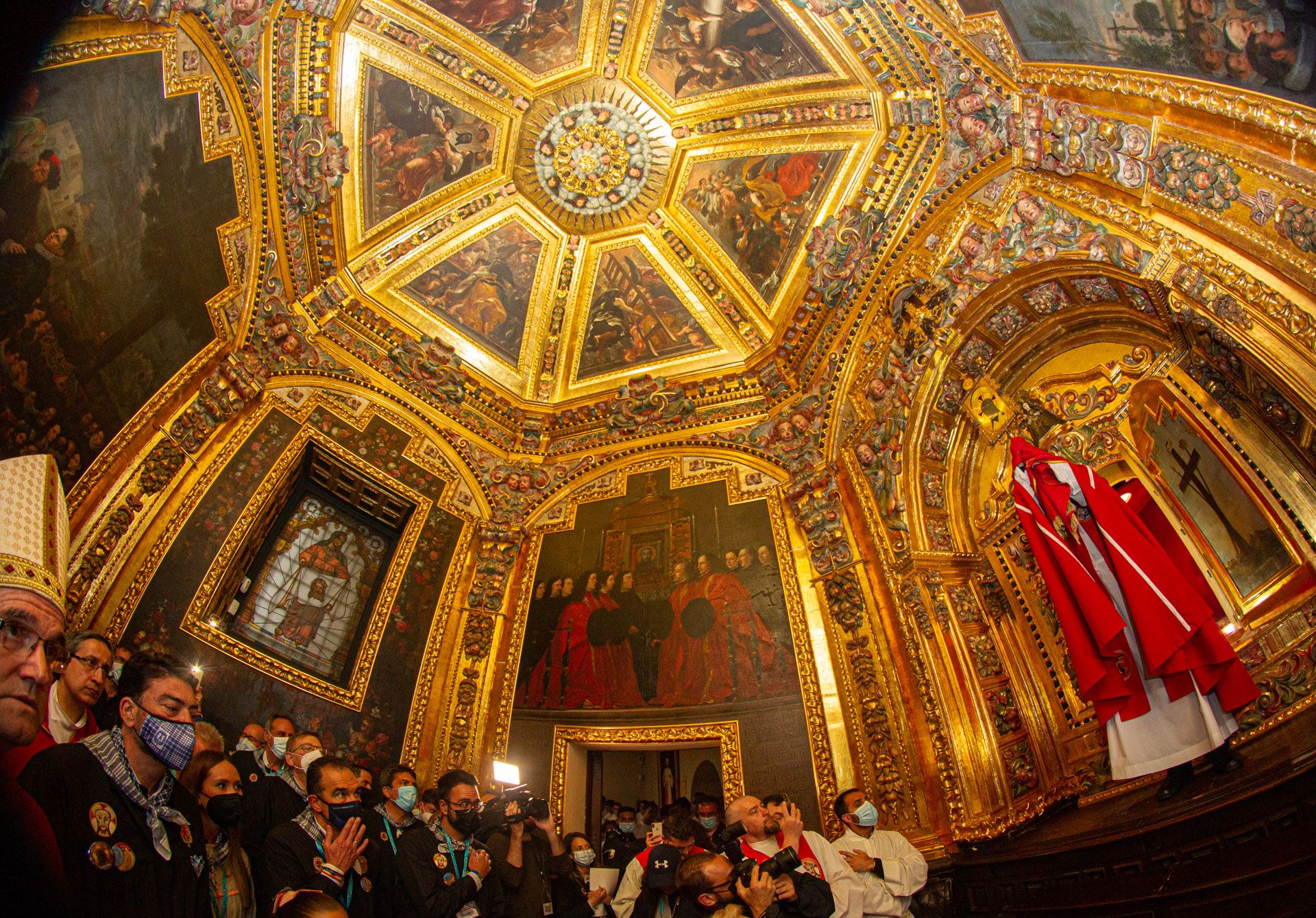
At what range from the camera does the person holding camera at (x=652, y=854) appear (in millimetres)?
5588

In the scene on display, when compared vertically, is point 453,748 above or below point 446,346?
below

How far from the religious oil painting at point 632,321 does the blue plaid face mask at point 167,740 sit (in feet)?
30.6

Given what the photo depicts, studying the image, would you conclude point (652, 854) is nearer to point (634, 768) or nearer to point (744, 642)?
point (744, 642)

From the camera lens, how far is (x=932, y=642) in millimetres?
8711

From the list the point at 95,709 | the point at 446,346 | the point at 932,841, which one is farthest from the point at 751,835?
the point at 446,346

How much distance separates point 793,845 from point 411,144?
10.3 m

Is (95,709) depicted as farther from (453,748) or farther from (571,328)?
(571,328)

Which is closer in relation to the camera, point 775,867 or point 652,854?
point 775,867

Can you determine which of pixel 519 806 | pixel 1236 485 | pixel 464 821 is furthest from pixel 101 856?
pixel 1236 485

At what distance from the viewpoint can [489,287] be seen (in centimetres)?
1246

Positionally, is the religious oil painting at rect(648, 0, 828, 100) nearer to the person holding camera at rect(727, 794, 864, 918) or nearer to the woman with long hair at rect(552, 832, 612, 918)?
the person holding camera at rect(727, 794, 864, 918)

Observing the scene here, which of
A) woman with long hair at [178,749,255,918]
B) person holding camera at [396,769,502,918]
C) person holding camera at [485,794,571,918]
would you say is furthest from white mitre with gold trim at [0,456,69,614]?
person holding camera at [485,794,571,918]

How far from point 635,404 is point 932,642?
5.74 m

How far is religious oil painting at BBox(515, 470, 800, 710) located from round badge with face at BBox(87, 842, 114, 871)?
6898 millimetres
